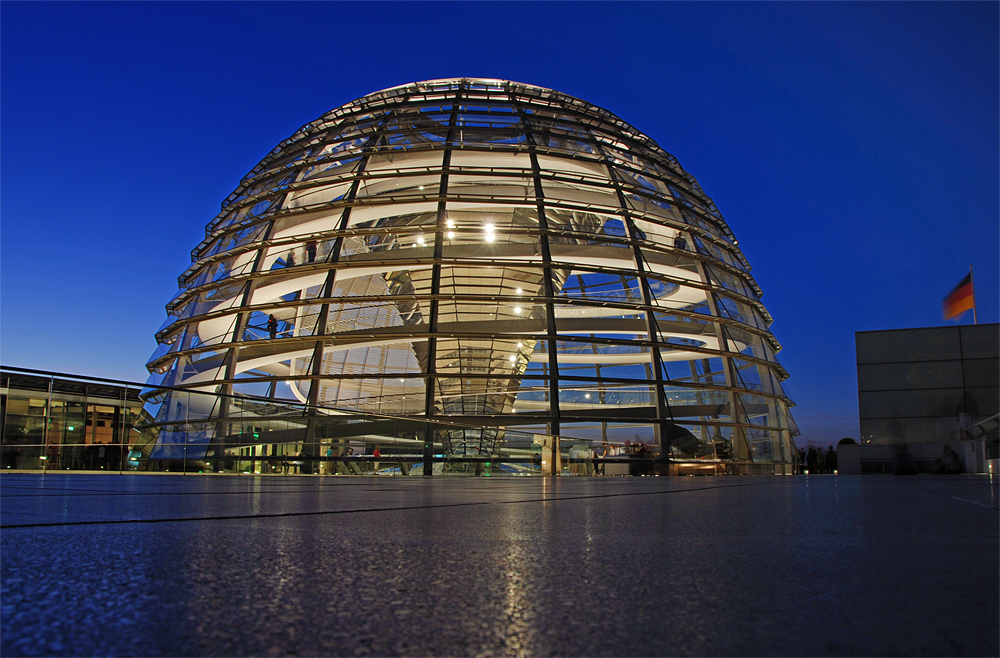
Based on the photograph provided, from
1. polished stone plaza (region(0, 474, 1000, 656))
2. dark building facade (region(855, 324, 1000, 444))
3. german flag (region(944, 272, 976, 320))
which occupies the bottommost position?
polished stone plaza (region(0, 474, 1000, 656))

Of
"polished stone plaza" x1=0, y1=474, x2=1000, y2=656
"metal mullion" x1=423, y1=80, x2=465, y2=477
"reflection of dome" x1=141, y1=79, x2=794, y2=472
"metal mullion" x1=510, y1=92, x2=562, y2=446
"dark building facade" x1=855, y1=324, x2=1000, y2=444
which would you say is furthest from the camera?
"dark building facade" x1=855, y1=324, x2=1000, y2=444

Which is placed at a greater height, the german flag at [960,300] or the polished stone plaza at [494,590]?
the german flag at [960,300]

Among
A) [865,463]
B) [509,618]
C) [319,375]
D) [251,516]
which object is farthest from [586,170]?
[509,618]

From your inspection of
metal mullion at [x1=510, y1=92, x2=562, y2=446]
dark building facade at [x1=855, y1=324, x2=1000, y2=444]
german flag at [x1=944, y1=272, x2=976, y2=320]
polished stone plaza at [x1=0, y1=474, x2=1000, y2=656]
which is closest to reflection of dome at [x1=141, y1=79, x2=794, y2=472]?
metal mullion at [x1=510, y1=92, x2=562, y2=446]

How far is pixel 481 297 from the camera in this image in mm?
15211

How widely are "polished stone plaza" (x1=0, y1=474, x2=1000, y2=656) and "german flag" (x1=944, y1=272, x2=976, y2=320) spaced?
71.4ft

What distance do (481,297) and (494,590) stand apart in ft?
46.4

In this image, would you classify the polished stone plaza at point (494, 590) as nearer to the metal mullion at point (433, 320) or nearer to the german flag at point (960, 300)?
the metal mullion at point (433, 320)

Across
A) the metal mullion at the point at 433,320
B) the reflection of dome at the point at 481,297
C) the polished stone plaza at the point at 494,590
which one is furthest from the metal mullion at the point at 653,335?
the polished stone plaza at the point at 494,590

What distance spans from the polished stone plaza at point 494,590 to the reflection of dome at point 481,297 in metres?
12.6

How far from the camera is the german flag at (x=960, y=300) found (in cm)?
2036

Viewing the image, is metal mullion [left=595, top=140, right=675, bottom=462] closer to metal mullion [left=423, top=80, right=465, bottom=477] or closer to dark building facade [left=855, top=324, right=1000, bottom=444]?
metal mullion [left=423, top=80, right=465, bottom=477]

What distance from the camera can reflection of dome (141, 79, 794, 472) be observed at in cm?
1527

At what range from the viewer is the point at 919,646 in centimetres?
78
